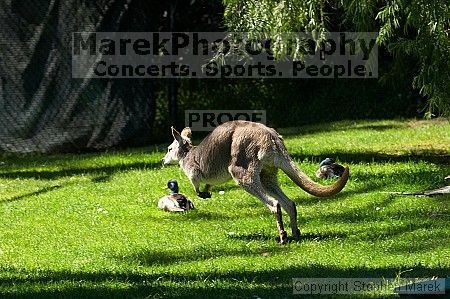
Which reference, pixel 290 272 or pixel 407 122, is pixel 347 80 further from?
pixel 290 272

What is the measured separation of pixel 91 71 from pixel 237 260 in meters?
7.88

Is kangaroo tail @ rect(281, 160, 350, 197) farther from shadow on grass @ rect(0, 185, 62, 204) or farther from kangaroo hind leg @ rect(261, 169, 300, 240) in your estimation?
shadow on grass @ rect(0, 185, 62, 204)

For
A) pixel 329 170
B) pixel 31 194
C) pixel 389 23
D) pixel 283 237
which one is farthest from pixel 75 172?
pixel 283 237

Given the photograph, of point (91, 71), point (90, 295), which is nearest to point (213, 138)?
point (90, 295)

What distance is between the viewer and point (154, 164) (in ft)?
47.5

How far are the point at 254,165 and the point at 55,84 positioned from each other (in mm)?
7259

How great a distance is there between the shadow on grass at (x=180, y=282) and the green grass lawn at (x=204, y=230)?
0.01 m

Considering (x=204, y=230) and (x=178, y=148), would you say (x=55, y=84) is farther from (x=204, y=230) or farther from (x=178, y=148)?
(x=204, y=230)

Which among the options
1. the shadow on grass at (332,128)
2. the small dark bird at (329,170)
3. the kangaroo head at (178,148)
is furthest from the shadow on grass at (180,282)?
the shadow on grass at (332,128)

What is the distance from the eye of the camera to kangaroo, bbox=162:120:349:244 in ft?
31.7

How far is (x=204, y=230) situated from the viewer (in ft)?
34.3

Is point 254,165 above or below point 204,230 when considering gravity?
above

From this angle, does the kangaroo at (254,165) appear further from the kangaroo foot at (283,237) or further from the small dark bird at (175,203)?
the small dark bird at (175,203)

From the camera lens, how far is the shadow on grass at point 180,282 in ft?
25.1
